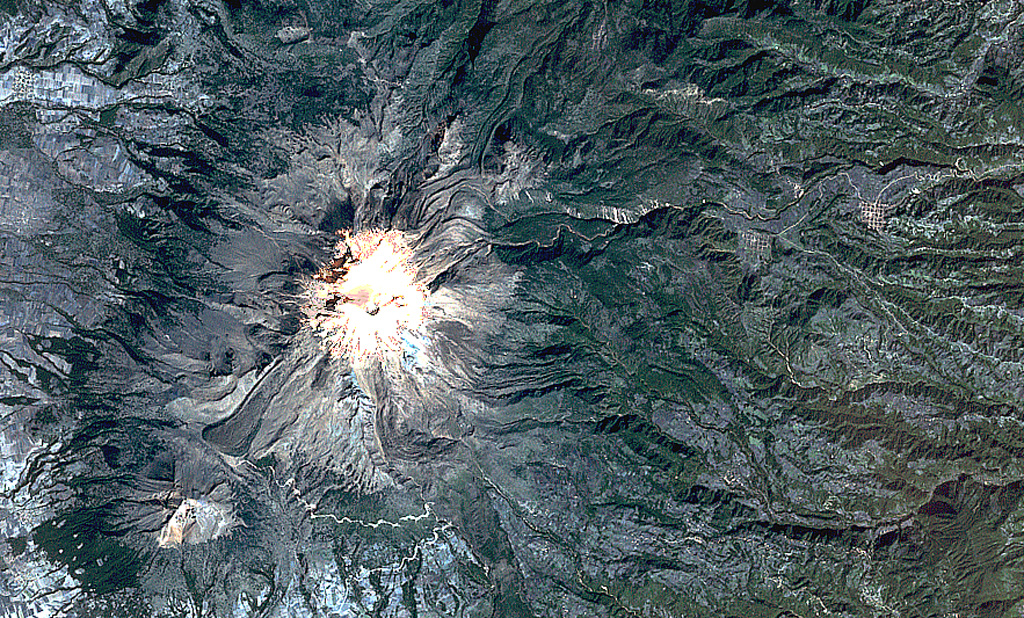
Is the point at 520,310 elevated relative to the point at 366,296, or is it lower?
lower

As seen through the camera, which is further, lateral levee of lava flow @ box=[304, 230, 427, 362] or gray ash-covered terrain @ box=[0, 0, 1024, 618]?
lateral levee of lava flow @ box=[304, 230, 427, 362]

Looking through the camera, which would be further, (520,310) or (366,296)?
(520,310)

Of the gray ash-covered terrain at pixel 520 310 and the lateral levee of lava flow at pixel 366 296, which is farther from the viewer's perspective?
the lateral levee of lava flow at pixel 366 296

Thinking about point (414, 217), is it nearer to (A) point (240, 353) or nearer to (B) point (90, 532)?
(A) point (240, 353)

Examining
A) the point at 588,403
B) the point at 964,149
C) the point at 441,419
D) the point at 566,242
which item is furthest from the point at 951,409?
the point at 441,419
